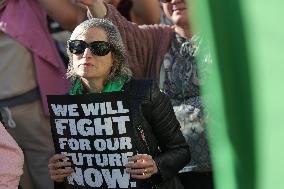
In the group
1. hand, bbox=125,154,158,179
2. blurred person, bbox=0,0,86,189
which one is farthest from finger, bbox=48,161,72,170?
blurred person, bbox=0,0,86,189

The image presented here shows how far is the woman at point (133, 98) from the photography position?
7.65 feet

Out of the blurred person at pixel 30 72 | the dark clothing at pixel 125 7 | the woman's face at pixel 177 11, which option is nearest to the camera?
the woman's face at pixel 177 11

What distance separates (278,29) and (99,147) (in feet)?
3.94

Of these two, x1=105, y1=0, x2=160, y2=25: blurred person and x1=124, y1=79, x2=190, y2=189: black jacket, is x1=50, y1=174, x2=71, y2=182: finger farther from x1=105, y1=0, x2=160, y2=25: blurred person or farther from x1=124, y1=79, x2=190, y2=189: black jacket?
x1=105, y1=0, x2=160, y2=25: blurred person

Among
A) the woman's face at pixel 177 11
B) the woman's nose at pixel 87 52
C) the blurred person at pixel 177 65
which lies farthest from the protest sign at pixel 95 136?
the woman's face at pixel 177 11

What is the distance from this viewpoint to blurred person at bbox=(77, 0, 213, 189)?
275 centimetres

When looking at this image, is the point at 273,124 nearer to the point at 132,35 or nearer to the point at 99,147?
the point at 99,147

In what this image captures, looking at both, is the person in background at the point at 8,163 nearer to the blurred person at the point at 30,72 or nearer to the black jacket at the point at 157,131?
the black jacket at the point at 157,131

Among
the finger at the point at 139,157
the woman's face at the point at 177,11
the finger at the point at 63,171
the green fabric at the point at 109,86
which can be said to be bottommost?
the finger at the point at 63,171

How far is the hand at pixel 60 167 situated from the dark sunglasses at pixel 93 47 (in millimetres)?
420

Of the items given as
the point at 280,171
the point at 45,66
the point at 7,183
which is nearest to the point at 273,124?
the point at 280,171

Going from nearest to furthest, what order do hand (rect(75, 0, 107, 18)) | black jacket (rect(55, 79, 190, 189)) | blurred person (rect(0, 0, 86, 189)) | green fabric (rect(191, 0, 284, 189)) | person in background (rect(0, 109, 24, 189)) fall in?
green fabric (rect(191, 0, 284, 189)) < person in background (rect(0, 109, 24, 189)) < black jacket (rect(55, 79, 190, 189)) < hand (rect(75, 0, 107, 18)) < blurred person (rect(0, 0, 86, 189))

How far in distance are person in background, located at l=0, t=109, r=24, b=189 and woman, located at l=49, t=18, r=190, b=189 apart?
19 centimetres

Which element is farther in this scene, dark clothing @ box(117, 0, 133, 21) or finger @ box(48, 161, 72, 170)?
dark clothing @ box(117, 0, 133, 21)
